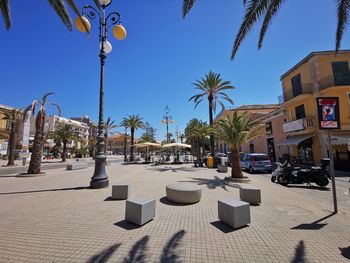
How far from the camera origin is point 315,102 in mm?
21109

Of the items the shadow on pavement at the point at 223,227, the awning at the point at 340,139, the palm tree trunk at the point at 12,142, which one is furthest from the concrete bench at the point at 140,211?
the palm tree trunk at the point at 12,142

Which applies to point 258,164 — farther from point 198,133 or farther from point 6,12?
point 6,12

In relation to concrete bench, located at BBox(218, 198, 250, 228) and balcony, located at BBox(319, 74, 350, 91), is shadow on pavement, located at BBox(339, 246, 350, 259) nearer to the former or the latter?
concrete bench, located at BBox(218, 198, 250, 228)

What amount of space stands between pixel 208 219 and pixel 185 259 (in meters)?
2.04

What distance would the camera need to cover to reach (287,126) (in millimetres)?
23594

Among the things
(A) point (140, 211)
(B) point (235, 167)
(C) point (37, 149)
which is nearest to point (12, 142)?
(C) point (37, 149)

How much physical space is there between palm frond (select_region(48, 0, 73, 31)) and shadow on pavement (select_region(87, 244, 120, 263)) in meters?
8.57

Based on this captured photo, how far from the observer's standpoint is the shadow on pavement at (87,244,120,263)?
10.4 feet

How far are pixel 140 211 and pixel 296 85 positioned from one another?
2576 cm

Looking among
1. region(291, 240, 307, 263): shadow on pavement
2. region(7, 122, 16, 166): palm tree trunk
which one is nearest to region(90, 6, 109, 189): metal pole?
region(291, 240, 307, 263): shadow on pavement

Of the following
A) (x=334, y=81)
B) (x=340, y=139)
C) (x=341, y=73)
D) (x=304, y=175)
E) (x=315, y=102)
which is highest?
(x=341, y=73)

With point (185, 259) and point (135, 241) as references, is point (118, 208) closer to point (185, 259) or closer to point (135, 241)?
point (135, 241)

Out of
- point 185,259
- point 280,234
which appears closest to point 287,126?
point 280,234

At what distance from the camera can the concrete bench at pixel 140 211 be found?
4641mm
